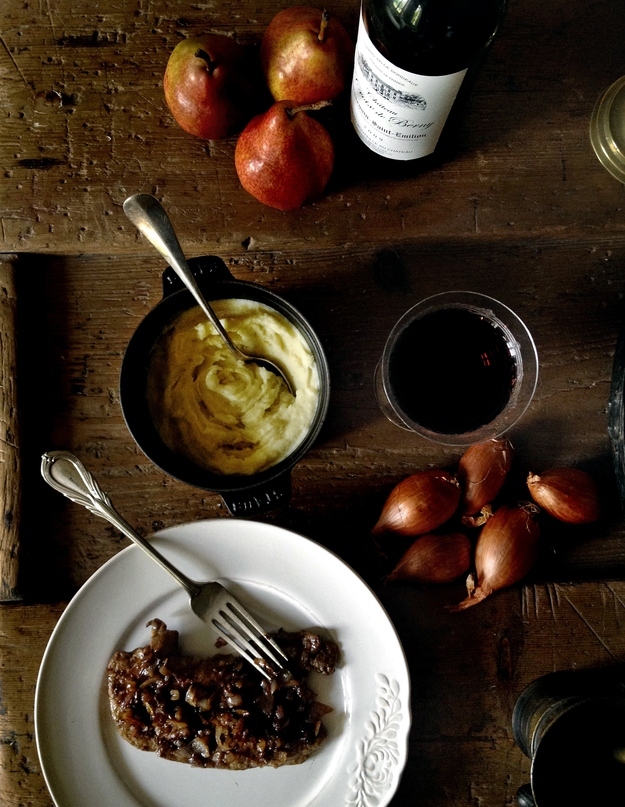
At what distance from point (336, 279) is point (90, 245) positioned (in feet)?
1.25

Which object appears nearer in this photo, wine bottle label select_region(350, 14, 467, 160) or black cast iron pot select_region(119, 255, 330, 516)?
wine bottle label select_region(350, 14, 467, 160)

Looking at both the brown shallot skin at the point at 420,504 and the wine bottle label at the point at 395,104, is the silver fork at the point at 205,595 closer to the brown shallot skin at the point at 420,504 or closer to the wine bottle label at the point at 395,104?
the brown shallot skin at the point at 420,504

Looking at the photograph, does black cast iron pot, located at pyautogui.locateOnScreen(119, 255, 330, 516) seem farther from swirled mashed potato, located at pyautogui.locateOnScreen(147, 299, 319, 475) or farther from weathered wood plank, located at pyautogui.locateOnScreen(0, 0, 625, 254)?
weathered wood plank, located at pyautogui.locateOnScreen(0, 0, 625, 254)

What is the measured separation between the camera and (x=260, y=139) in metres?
0.90

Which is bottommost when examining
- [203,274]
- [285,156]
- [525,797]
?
[525,797]

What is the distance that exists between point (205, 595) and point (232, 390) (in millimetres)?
292

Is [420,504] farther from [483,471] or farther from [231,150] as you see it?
[231,150]

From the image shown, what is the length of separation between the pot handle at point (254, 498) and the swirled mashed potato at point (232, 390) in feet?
0.10

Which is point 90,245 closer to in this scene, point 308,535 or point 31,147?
point 31,147

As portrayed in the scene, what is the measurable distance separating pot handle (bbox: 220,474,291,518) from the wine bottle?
20.1 inches

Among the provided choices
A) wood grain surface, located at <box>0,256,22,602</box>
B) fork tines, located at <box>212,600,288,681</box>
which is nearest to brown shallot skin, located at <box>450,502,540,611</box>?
fork tines, located at <box>212,600,288,681</box>

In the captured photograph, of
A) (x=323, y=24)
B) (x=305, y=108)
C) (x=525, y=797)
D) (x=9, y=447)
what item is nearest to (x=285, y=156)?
(x=305, y=108)

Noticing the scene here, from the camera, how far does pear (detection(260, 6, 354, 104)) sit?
2.95ft

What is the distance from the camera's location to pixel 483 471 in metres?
0.97
